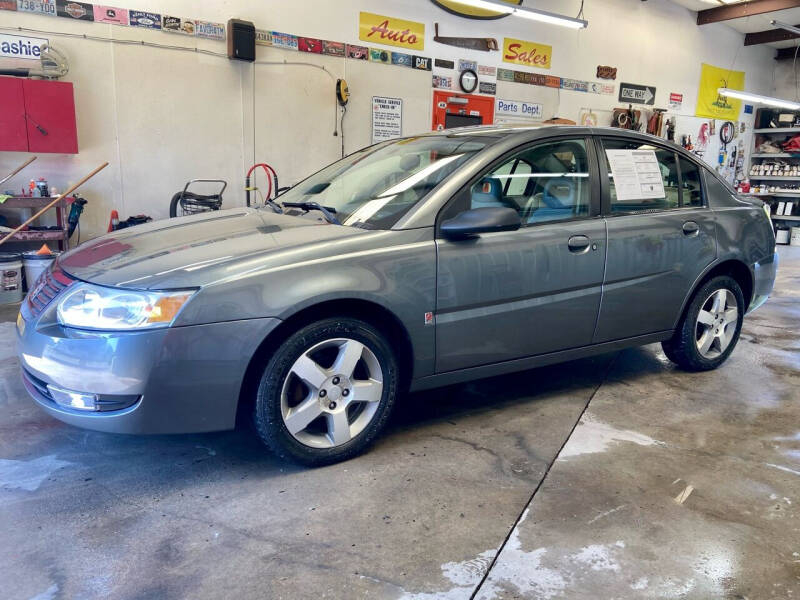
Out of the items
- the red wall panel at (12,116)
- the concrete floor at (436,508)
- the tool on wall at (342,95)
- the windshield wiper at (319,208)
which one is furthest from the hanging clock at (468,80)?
the concrete floor at (436,508)

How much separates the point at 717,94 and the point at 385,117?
7.18 metres

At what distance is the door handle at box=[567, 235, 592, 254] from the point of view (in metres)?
2.58

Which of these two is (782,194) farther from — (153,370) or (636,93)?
(153,370)

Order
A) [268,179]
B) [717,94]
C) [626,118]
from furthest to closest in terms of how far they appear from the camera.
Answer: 1. [717,94]
2. [626,118]
3. [268,179]

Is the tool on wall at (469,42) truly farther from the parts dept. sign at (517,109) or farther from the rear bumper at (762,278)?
the rear bumper at (762,278)

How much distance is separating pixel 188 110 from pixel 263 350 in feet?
14.8

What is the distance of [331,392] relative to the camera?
211 centimetres

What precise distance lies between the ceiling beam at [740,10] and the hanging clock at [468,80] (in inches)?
192

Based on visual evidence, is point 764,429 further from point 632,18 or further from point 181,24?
point 632,18

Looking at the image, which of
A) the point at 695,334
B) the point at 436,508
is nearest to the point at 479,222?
the point at 436,508

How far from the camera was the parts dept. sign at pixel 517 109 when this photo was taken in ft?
26.2

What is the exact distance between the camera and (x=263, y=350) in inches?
78.5

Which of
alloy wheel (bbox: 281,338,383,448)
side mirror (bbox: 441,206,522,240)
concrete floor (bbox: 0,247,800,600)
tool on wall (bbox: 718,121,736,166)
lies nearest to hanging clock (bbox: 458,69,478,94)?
concrete floor (bbox: 0,247,800,600)

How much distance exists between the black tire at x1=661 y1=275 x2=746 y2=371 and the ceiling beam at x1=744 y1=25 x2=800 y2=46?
32.3 ft
